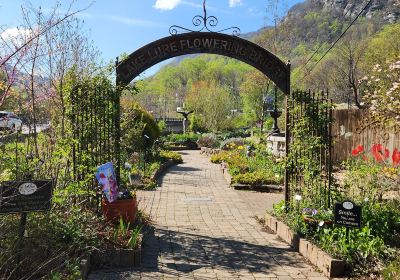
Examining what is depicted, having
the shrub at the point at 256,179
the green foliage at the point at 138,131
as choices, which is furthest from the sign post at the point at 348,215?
the green foliage at the point at 138,131

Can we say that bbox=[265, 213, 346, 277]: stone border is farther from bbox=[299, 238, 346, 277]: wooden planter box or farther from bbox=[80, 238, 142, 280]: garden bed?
bbox=[80, 238, 142, 280]: garden bed

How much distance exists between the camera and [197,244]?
6.59 metres

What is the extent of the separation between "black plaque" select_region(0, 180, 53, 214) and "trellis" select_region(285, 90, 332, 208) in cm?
427

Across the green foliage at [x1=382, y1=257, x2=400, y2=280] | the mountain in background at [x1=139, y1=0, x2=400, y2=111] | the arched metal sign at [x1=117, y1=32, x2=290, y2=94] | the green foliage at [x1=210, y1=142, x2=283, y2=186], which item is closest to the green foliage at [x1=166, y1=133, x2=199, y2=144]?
the mountain in background at [x1=139, y1=0, x2=400, y2=111]

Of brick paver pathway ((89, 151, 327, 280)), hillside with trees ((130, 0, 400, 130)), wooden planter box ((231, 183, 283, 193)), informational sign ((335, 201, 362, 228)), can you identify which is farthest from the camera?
hillside with trees ((130, 0, 400, 130))

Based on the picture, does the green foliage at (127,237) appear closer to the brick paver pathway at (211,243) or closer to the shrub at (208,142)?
the brick paver pathway at (211,243)

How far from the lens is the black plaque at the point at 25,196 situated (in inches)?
162

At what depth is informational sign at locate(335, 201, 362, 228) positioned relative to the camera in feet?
17.9

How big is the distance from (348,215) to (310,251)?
30.5 inches

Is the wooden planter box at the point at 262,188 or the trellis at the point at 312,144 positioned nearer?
the trellis at the point at 312,144

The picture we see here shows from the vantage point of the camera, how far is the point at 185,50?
7465mm

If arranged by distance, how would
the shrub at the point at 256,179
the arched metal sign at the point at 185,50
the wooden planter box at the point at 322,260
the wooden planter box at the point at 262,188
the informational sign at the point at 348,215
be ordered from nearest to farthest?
the wooden planter box at the point at 322,260 → the informational sign at the point at 348,215 → the arched metal sign at the point at 185,50 → the wooden planter box at the point at 262,188 → the shrub at the point at 256,179

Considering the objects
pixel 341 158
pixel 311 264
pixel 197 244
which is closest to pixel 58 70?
pixel 197 244

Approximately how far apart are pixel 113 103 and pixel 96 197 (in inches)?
61.1
